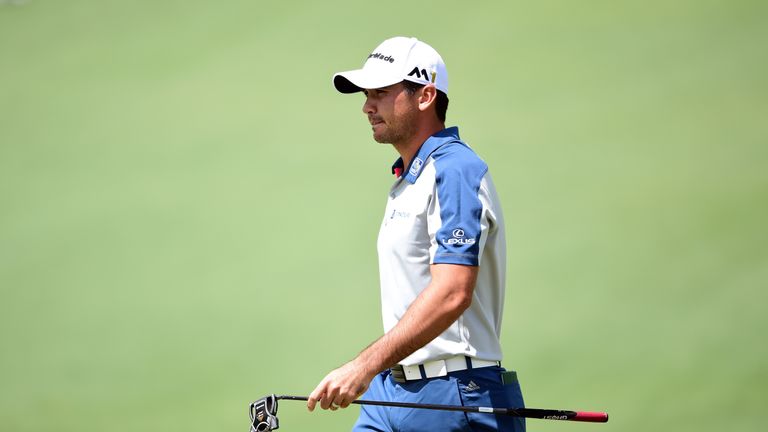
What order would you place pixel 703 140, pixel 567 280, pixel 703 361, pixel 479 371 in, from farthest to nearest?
pixel 703 140, pixel 567 280, pixel 703 361, pixel 479 371

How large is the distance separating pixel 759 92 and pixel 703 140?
1.52ft

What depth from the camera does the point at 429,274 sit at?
2.96 metres

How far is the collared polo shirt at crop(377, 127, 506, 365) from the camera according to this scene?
9.32ft

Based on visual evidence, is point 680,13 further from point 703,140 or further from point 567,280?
point 567,280

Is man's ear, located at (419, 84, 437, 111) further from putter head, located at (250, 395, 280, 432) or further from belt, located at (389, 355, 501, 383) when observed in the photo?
putter head, located at (250, 395, 280, 432)

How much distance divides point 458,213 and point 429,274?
220 millimetres

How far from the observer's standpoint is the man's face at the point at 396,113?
3.19 m

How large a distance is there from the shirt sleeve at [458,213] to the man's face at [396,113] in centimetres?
25

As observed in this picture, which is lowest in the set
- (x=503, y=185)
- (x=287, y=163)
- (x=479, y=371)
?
(x=479, y=371)

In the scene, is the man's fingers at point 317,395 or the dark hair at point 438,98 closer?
the man's fingers at point 317,395

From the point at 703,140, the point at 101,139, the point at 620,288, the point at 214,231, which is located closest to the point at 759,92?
the point at 703,140

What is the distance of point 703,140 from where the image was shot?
6.09 meters

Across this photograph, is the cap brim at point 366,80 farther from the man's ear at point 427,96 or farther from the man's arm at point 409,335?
the man's arm at point 409,335

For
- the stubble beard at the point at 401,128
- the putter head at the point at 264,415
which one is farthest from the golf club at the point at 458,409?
Answer: the stubble beard at the point at 401,128
